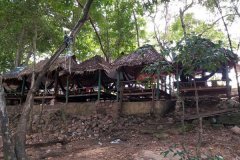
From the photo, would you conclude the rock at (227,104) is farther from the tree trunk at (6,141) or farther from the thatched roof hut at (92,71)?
the tree trunk at (6,141)

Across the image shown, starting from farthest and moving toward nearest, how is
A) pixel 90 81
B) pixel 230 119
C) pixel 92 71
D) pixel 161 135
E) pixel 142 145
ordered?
pixel 90 81, pixel 92 71, pixel 230 119, pixel 161 135, pixel 142 145

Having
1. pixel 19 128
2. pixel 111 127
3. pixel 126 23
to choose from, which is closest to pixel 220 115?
pixel 111 127

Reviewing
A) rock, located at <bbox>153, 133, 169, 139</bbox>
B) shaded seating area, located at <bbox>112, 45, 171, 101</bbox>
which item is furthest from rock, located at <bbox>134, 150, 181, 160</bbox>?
shaded seating area, located at <bbox>112, 45, 171, 101</bbox>

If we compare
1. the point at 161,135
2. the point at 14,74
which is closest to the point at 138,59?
the point at 161,135

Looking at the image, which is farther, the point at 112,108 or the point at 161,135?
the point at 112,108

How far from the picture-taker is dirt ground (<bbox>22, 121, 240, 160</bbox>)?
9469 millimetres

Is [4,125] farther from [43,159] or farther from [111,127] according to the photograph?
[111,127]

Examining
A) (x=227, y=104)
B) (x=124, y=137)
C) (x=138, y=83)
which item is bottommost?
(x=124, y=137)

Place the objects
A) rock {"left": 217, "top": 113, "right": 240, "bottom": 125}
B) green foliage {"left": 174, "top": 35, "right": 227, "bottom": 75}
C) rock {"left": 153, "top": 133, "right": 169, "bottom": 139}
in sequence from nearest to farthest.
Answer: green foliage {"left": 174, "top": 35, "right": 227, "bottom": 75}
rock {"left": 153, "top": 133, "right": 169, "bottom": 139}
rock {"left": 217, "top": 113, "right": 240, "bottom": 125}

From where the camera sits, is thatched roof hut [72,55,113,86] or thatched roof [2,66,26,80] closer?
thatched roof hut [72,55,113,86]

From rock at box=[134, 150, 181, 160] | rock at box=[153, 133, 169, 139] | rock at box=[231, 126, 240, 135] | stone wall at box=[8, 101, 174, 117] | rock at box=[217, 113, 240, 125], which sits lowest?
rock at box=[134, 150, 181, 160]

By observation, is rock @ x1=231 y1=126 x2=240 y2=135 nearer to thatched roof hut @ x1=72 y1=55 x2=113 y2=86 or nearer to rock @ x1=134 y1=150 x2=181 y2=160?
rock @ x1=134 y1=150 x2=181 y2=160

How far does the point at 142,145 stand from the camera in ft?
34.6

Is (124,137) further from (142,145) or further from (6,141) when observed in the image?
(6,141)
